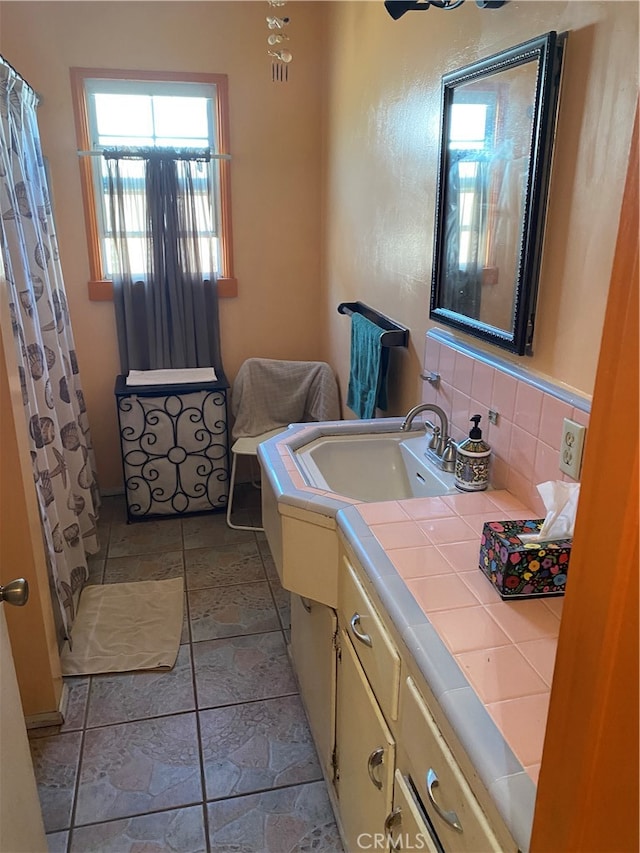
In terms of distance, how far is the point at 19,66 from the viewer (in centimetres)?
288

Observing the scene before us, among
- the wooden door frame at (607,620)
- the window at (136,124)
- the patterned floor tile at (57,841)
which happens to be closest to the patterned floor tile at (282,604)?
the patterned floor tile at (57,841)

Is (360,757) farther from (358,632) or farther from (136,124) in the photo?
(136,124)

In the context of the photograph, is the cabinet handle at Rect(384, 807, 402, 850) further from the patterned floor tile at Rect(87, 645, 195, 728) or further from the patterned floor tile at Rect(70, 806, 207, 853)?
the patterned floor tile at Rect(87, 645, 195, 728)

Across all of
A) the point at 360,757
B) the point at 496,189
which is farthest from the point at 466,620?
the point at 496,189

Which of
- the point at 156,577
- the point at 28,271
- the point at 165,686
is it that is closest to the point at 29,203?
the point at 28,271

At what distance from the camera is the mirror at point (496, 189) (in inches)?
54.4

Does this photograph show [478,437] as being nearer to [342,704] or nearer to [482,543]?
[482,543]

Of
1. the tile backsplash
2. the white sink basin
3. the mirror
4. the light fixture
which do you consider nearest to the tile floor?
the white sink basin

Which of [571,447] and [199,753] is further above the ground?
[571,447]

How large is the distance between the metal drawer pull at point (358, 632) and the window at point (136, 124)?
241cm

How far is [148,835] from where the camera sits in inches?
67.6

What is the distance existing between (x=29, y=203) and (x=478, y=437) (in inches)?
72.2

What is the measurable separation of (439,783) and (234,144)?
9.88 ft

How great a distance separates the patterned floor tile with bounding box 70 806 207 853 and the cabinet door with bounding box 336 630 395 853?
1.36 ft
